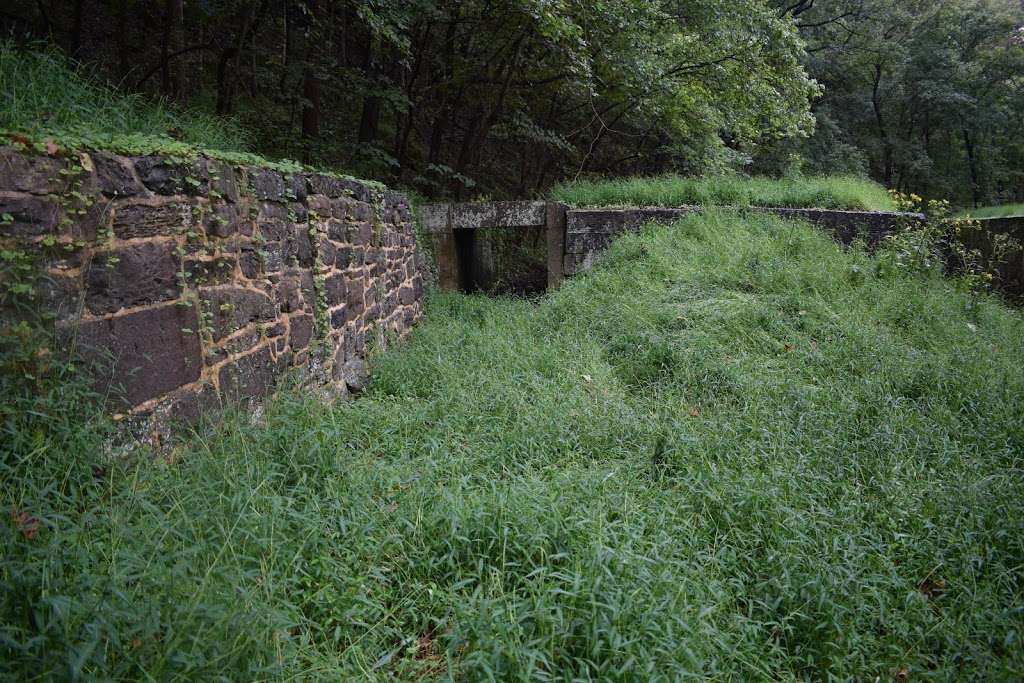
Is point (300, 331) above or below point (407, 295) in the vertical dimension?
above

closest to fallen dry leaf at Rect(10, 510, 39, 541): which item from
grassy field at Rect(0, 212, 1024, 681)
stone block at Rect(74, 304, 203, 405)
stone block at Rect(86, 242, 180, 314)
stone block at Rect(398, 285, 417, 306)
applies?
grassy field at Rect(0, 212, 1024, 681)

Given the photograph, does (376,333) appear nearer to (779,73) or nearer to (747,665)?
(747,665)

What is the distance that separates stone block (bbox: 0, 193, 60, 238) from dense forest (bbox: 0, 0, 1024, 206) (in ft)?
7.73

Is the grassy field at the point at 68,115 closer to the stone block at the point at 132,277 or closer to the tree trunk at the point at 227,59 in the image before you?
the stone block at the point at 132,277

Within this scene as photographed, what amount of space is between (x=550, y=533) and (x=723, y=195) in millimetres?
8035

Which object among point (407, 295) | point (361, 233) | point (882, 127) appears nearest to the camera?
point (361, 233)

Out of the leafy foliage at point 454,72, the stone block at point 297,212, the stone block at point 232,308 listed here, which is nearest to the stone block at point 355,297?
the stone block at point 297,212

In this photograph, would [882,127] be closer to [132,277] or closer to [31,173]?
[132,277]

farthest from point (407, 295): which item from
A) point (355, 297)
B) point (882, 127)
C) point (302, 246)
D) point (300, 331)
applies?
point (882, 127)

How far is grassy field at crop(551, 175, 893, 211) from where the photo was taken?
8914 millimetres

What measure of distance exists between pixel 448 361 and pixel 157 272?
2.61 meters

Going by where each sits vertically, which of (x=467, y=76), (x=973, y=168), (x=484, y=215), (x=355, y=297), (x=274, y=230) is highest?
(x=973, y=168)

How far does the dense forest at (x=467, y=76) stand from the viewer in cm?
717

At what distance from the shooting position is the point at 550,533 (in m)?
2.47
